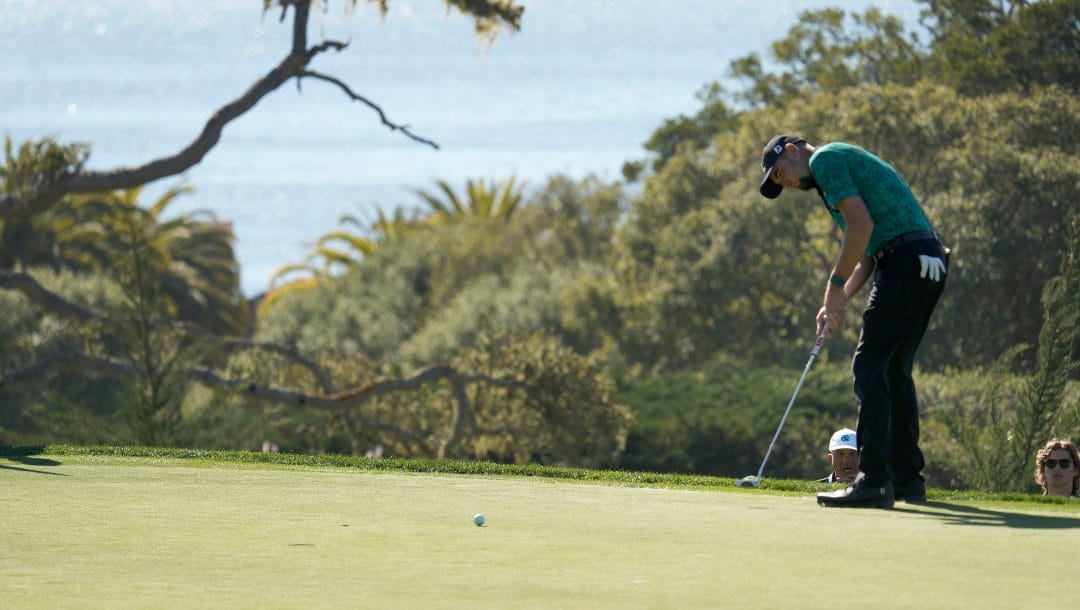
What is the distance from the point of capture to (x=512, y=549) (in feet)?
20.2

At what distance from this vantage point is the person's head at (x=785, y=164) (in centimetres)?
795

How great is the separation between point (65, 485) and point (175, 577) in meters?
3.56

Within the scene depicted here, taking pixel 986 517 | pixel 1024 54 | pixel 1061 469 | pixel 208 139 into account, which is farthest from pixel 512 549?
pixel 1024 54

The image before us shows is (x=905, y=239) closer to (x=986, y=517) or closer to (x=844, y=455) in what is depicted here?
(x=986, y=517)

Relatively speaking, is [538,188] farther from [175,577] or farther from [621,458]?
[175,577]

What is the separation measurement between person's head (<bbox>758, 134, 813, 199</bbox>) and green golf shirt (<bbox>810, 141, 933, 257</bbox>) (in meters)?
0.11

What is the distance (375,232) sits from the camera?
7944 centimetres

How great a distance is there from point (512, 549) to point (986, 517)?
2.15 m

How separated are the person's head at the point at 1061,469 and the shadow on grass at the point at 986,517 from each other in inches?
113

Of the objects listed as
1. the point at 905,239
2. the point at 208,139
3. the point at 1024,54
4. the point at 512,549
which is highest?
the point at 1024,54

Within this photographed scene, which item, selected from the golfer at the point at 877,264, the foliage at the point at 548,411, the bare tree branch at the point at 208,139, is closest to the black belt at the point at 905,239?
the golfer at the point at 877,264

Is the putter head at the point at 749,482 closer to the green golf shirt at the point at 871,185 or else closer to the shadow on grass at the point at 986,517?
the shadow on grass at the point at 986,517

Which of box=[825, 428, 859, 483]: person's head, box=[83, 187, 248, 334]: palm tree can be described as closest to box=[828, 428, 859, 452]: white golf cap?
box=[825, 428, 859, 483]: person's head

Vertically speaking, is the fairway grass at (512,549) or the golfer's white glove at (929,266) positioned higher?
the golfer's white glove at (929,266)
